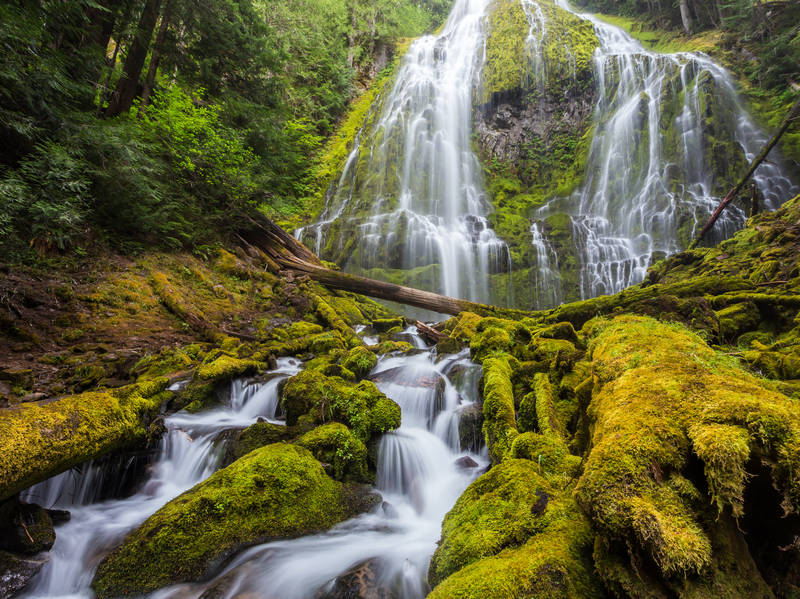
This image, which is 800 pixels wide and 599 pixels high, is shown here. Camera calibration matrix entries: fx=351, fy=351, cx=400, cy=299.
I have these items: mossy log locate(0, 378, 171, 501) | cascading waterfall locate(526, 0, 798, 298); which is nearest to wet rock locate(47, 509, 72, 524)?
mossy log locate(0, 378, 171, 501)

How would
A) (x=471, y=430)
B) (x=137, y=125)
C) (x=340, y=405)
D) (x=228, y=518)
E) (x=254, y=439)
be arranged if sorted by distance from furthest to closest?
(x=137, y=125) → (x=471, y=430) → (x=340, y=405) → (x=254, y=439) → (x=228, y=518)

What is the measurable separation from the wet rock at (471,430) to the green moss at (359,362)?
2269 millimetres

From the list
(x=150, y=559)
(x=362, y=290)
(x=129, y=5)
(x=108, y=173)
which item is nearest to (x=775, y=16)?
(x=362, y=290)

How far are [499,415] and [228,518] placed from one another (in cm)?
290

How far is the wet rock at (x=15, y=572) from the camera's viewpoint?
2.64m

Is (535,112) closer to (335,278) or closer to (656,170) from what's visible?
(656,170)

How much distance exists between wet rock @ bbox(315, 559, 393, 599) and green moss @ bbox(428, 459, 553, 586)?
458 mm

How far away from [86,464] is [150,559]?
1.89m

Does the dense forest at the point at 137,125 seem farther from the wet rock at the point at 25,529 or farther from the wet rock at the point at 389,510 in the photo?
the wet rock at the point at 389,510

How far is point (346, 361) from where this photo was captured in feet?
22.7

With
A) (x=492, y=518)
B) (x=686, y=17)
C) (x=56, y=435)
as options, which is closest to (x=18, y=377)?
(x=56, y=435)

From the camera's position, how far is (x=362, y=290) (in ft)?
35.8

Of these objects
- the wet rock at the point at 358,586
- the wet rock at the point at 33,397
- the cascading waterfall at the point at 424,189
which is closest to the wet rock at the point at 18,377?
the wet rock at the point at 33,397

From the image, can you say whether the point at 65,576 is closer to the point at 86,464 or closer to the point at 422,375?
the point at 86,464
